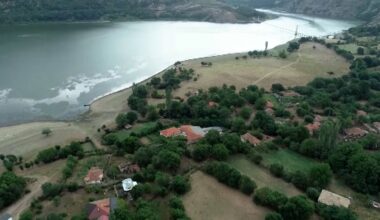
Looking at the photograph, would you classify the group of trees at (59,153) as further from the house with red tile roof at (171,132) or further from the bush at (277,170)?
the bush at (277,170)

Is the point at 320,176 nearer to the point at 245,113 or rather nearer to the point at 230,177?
the point at 230,177

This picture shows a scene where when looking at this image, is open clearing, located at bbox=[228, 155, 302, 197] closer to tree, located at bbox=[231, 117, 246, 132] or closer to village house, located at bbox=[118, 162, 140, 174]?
tree, located at bbox=[231, 117, 246, 132]

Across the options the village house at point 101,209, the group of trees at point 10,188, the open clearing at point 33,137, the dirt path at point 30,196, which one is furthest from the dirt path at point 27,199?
the village house at point 101,209

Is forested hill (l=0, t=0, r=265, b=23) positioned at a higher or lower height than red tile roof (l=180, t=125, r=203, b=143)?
lower

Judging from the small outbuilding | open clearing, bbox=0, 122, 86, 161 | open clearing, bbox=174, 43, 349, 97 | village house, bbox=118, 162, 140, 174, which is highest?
the small outbuilding

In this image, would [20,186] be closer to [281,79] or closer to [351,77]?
[281,79]

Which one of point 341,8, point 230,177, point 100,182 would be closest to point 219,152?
point 230,177

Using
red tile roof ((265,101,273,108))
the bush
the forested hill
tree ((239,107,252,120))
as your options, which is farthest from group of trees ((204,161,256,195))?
the forested hill

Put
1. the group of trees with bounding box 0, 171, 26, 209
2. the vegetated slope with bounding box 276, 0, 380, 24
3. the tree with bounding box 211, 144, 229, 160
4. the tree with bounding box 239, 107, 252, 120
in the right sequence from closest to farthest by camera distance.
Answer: the group of trees with bounding box 0, 171, 26, 209
the tree with bounding box 211, 144, 229, 160
the tree with bounding box 239, 107, 252, 120
the vegetated slope with bounding box 276, 0, 380, 24
